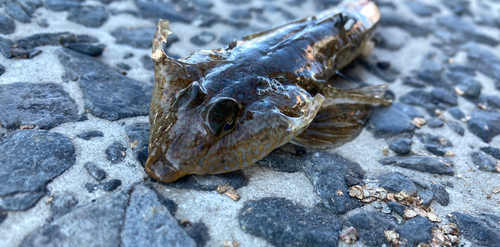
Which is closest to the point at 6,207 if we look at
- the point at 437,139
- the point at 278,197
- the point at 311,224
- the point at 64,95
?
the point at 64,95

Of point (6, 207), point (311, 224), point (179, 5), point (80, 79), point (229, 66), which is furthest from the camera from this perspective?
point (179, 5)

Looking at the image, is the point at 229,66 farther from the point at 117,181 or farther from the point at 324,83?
the point at 117,181

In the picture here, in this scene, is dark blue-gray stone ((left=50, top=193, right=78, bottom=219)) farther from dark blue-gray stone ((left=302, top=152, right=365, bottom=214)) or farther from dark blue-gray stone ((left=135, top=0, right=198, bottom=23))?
dark blue-gray stone ((left=135, top=0, right=198, bottom=23))

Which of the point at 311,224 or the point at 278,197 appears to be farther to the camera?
the point at 278,197

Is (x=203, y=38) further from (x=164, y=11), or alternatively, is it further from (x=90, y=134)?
(x=90, y=134)

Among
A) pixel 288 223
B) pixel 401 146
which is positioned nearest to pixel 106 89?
pixel 288 223
